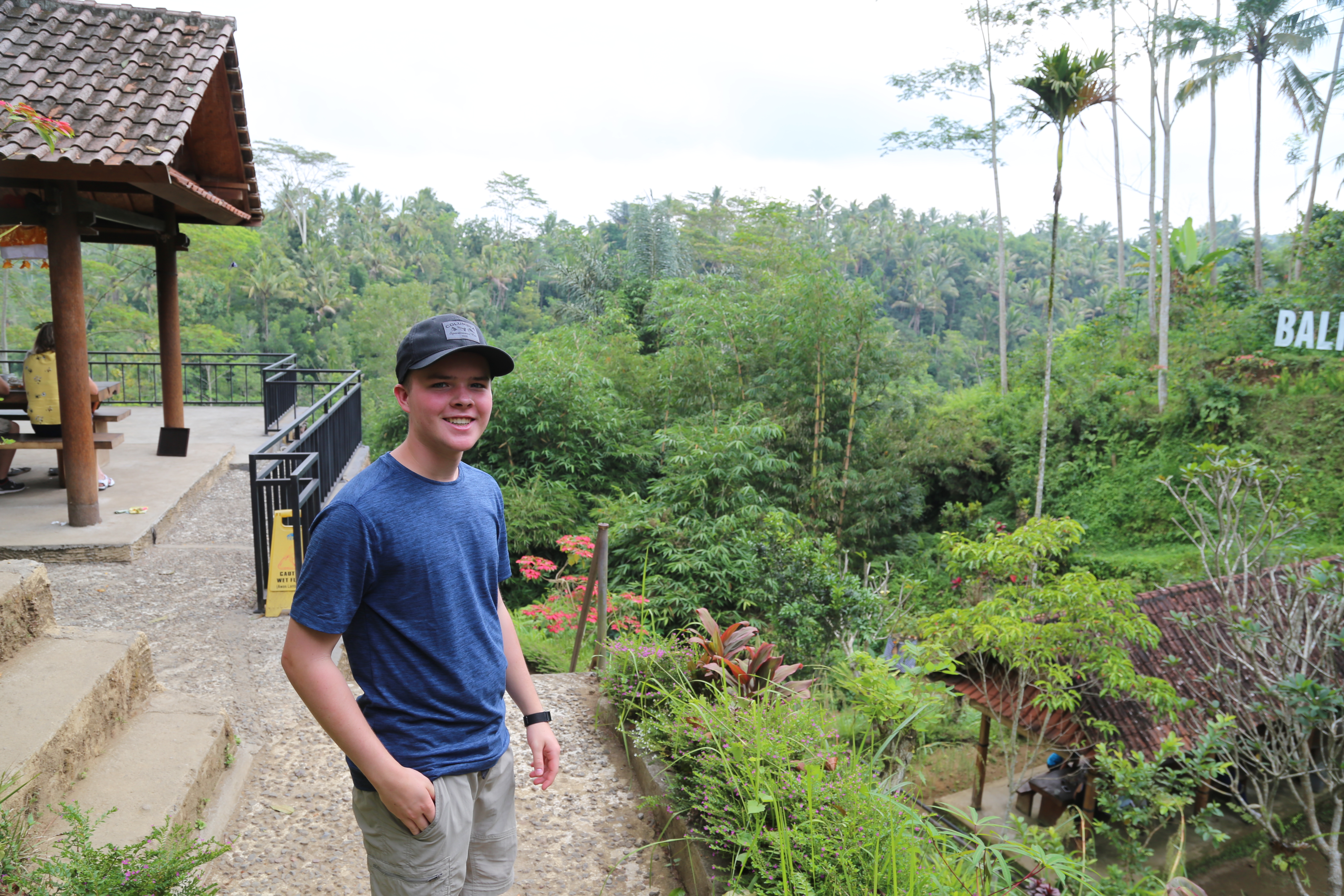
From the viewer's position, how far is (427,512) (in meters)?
1.42

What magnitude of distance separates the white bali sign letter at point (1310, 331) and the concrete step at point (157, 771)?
53.6 feet

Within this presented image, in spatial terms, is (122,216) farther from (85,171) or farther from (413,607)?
(413,607)

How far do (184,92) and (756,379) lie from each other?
9.23m

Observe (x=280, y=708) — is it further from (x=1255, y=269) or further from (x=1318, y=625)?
(x=1255, y=269)

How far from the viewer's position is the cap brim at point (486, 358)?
1.38 meters

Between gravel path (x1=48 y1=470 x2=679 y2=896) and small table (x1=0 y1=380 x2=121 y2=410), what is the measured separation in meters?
2.24

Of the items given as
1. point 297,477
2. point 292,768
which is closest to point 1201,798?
point 292,768

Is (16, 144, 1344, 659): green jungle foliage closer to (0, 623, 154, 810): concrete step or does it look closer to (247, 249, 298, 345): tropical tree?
(0, 623, 154, 810): concrete step

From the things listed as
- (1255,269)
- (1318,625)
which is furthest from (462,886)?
(1255,269)

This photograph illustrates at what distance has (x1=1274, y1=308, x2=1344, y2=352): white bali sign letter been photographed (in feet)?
43.7

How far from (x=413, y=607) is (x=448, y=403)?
0.36 meters

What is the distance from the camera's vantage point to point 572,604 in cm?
612

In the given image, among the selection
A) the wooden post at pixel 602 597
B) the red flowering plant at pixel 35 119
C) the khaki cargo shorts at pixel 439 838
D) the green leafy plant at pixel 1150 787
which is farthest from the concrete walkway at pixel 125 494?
the green leafy plant at pixel 1150 787

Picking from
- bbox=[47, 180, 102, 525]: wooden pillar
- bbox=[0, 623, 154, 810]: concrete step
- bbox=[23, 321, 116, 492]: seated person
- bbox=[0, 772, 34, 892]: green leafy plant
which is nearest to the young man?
bbox=[0, 772, 34, 892]: green leafy plant
